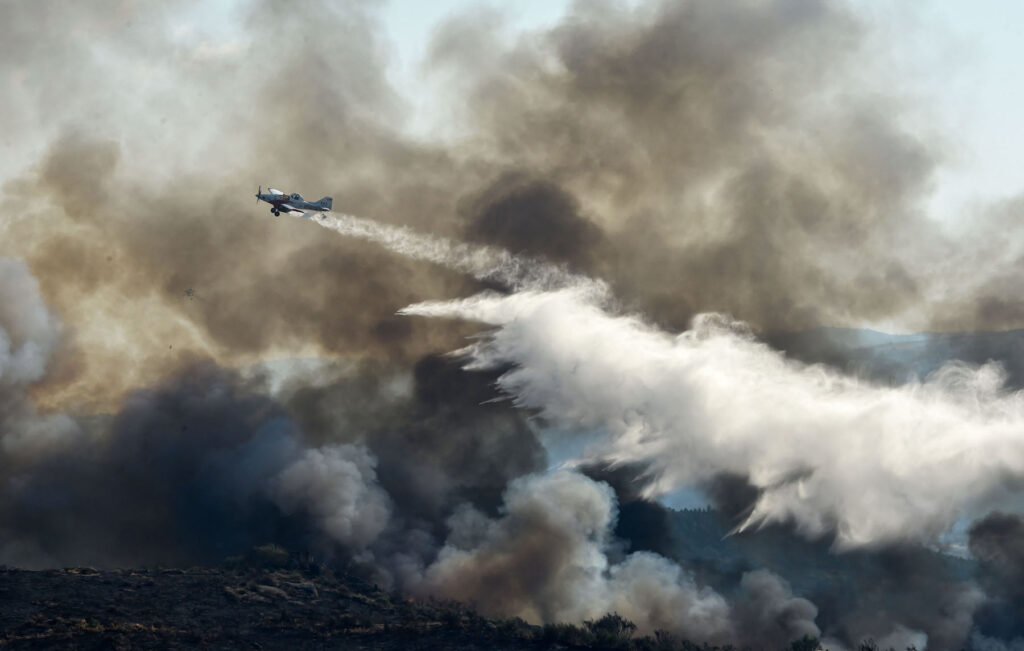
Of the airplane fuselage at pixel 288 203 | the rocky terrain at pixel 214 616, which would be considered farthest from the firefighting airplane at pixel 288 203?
the rocky terrain at pixel 214 616

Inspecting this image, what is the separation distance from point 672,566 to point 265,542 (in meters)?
44.1

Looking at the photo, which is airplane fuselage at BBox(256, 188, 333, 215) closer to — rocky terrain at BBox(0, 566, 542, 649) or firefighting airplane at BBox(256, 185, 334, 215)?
firefighting airplane at BBox(256, 185, 334, 215)

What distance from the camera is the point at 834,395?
114312 millimetres

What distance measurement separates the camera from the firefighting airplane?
4306 inches

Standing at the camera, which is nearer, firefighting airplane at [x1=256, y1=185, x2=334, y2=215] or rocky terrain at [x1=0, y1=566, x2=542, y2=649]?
rocky terrain at [x1=0, y1=566, x2=542, y2=649]

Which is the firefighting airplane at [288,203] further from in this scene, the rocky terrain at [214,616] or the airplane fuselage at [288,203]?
the rocky terrain at [214,616]

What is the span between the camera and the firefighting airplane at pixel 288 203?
359ft

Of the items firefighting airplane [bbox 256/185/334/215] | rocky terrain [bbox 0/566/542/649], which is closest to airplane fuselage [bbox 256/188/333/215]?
firefighting airplane [bbox 256/185/334/215]

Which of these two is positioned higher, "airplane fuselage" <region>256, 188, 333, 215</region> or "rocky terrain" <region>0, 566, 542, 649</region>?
"airplane fuselage" <region>256, 188, 333, 215</region>

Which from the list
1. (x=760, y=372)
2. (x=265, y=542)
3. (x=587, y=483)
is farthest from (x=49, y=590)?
(x=760, y=372)

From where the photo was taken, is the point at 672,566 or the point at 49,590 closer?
the point at 49,590

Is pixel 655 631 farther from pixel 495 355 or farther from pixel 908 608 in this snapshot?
pixel 495 355

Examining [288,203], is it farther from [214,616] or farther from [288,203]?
[214,616]

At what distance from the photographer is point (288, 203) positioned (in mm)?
110250
